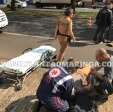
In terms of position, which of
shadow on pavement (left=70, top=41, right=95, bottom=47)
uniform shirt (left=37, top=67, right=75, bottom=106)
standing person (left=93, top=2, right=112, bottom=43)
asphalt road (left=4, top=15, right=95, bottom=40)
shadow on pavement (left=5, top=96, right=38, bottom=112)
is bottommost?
shadow on pavement (left=5, top=96, right=38, bottom=112)

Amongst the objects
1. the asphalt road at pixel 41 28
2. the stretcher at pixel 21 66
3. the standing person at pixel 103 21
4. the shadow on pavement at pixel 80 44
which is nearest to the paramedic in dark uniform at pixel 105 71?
the stretcher at pixel 21 66

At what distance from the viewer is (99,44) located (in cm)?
1519

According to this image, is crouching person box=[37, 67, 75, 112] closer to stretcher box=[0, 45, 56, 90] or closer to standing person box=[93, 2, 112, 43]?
stretcher box=[0, 45, 56, 90]

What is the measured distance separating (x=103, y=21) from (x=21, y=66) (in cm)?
590

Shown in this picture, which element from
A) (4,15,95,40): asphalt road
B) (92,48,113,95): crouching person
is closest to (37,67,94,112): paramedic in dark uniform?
(92,48,113,95): crouching person

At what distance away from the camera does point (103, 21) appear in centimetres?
1499

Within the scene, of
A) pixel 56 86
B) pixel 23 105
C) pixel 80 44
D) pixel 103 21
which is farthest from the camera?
pixel 80 44

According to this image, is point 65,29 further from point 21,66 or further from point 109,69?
point 109,69

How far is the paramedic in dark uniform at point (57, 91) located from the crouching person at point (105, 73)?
0.83 meters

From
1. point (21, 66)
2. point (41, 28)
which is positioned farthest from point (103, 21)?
point (21, 66)

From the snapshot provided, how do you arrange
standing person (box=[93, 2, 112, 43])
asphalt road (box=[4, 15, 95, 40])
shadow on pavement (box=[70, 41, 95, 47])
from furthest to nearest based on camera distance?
asphalt road (box=[4, 15, 95, 40]), shadow on pavement (box=[70, 41, 95, 47]), standing person (box=[93, 2, 112, 43])

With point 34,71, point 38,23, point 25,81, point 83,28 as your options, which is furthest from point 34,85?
point 38,23

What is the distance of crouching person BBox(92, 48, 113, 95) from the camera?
8.42 meters

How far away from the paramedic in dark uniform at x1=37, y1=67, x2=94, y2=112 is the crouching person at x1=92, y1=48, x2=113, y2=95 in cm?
83
